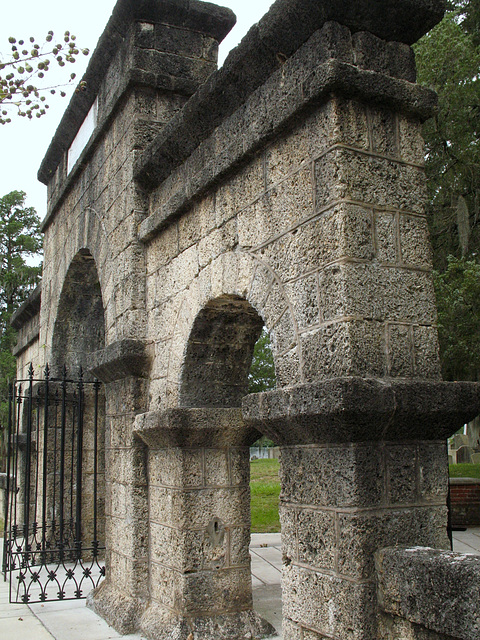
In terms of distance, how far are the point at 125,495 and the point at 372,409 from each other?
2.92 metres

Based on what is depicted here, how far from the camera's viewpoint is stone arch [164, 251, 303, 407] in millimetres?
3066

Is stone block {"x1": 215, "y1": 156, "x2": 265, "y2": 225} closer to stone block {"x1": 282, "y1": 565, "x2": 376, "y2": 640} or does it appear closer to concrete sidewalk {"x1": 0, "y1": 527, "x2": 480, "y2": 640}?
stone block {"x1": 282, "y1": 565, "x2": 376, "y2": 640}

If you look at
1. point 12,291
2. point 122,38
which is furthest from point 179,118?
point 12,291

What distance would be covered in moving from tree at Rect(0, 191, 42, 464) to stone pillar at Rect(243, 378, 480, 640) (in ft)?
45.6

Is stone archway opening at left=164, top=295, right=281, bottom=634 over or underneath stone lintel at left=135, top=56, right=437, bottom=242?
underneath

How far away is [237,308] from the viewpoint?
13.6 ft

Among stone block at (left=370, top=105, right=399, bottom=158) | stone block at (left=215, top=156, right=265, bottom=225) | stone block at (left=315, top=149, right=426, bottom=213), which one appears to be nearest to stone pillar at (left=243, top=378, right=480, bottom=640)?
stone block at (left=315, top=149, right=426, bottom=213)

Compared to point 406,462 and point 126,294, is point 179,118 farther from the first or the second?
point 406,462

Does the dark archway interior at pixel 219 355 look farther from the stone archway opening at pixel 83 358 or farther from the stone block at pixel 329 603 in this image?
the stone archway opening at pixel 83 358

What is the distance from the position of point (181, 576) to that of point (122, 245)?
2.64 meters

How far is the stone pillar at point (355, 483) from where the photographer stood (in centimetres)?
249

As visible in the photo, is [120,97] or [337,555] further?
[120,97]

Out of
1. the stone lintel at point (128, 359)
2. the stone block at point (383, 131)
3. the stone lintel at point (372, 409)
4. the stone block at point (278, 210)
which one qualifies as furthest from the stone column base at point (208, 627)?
the stone block at point (383, 131)

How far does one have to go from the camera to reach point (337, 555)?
2604mm
